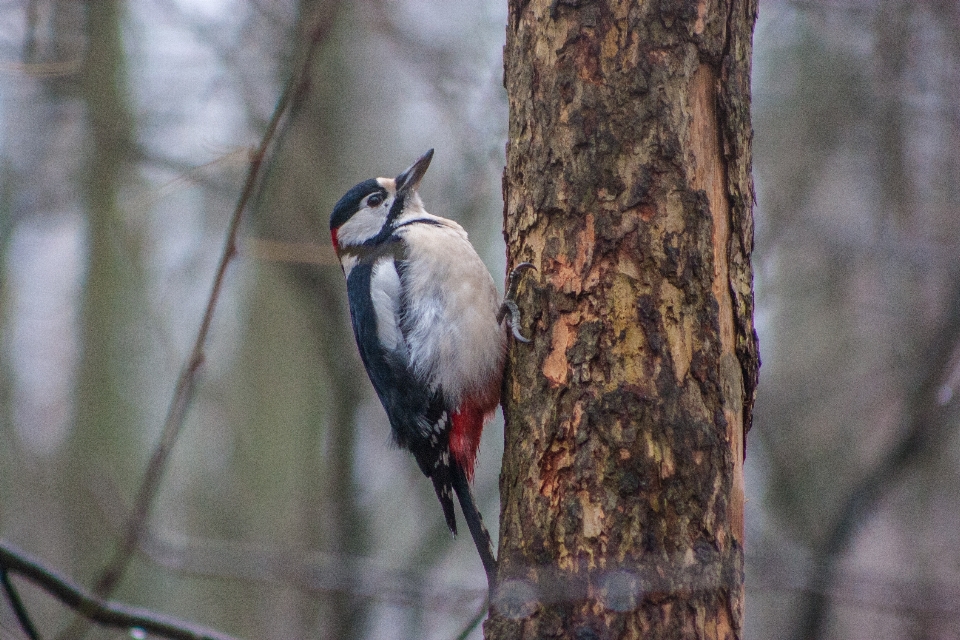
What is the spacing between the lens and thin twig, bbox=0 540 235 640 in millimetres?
1564

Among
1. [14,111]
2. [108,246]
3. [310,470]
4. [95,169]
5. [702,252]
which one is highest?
[14,111]

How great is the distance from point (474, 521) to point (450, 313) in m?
0.68

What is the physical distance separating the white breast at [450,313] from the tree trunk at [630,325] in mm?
376

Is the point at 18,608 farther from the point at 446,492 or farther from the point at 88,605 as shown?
the point at 446,492

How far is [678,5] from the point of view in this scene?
2240mm

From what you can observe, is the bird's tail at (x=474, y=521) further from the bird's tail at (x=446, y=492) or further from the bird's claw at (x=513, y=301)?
the bird's claw at (x=513, y=301)

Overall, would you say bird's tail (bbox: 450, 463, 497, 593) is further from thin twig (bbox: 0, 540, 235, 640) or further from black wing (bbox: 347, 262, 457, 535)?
thin twig (bbox: 0, 540, 235, 640)

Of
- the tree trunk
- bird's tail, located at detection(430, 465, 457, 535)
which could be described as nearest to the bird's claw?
the tree trunk

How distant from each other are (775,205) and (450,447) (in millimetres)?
3142

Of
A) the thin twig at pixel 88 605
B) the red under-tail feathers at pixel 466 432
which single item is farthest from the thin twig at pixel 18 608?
the red under-tail feathers at pixel 466 432

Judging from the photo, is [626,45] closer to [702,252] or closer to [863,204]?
[702,252]

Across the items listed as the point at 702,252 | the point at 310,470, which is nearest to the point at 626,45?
the point at 702,252

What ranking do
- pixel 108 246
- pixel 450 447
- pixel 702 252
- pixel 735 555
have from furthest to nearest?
pixel 108 246
pixel 450 447
pixel 702 252
pixel 735 555

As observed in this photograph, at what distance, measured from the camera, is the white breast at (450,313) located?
2.80m
